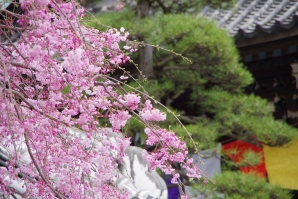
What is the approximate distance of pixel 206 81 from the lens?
289 inches

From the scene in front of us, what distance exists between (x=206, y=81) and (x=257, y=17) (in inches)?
68.6

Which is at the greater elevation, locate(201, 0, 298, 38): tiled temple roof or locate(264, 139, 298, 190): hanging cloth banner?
locate(201, 0, 298, 38): tiled temple roof

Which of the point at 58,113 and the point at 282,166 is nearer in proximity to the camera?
the point at 58,113

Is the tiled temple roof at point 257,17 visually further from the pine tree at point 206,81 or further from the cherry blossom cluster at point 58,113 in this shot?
the cherry blossom cluster at point 58,113

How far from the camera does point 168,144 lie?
3814 mm

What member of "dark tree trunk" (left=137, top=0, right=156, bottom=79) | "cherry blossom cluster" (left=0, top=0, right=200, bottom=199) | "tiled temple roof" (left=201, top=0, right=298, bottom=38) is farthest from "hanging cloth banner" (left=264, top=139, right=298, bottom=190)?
"cherry blossom cluster" (left=0, top=0, right=200, bottom=199)

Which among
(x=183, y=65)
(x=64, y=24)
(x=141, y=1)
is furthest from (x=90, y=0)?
(x=64, y=24)

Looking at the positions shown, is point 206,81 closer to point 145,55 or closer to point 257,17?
point 145,55

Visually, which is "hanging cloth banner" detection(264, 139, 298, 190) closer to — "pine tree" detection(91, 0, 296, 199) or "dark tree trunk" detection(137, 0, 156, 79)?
"pine tree" detection(91, 0, 296, 199)

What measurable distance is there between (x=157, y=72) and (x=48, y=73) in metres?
3.98

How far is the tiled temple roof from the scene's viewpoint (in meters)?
7.44

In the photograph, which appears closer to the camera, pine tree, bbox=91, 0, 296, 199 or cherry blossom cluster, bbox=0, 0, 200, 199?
cherry blossom cluster, bbox=0, 0, 200, 199

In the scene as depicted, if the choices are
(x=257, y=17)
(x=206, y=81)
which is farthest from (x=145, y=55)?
(x=257, y=17)

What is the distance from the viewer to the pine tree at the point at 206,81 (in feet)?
21.7
